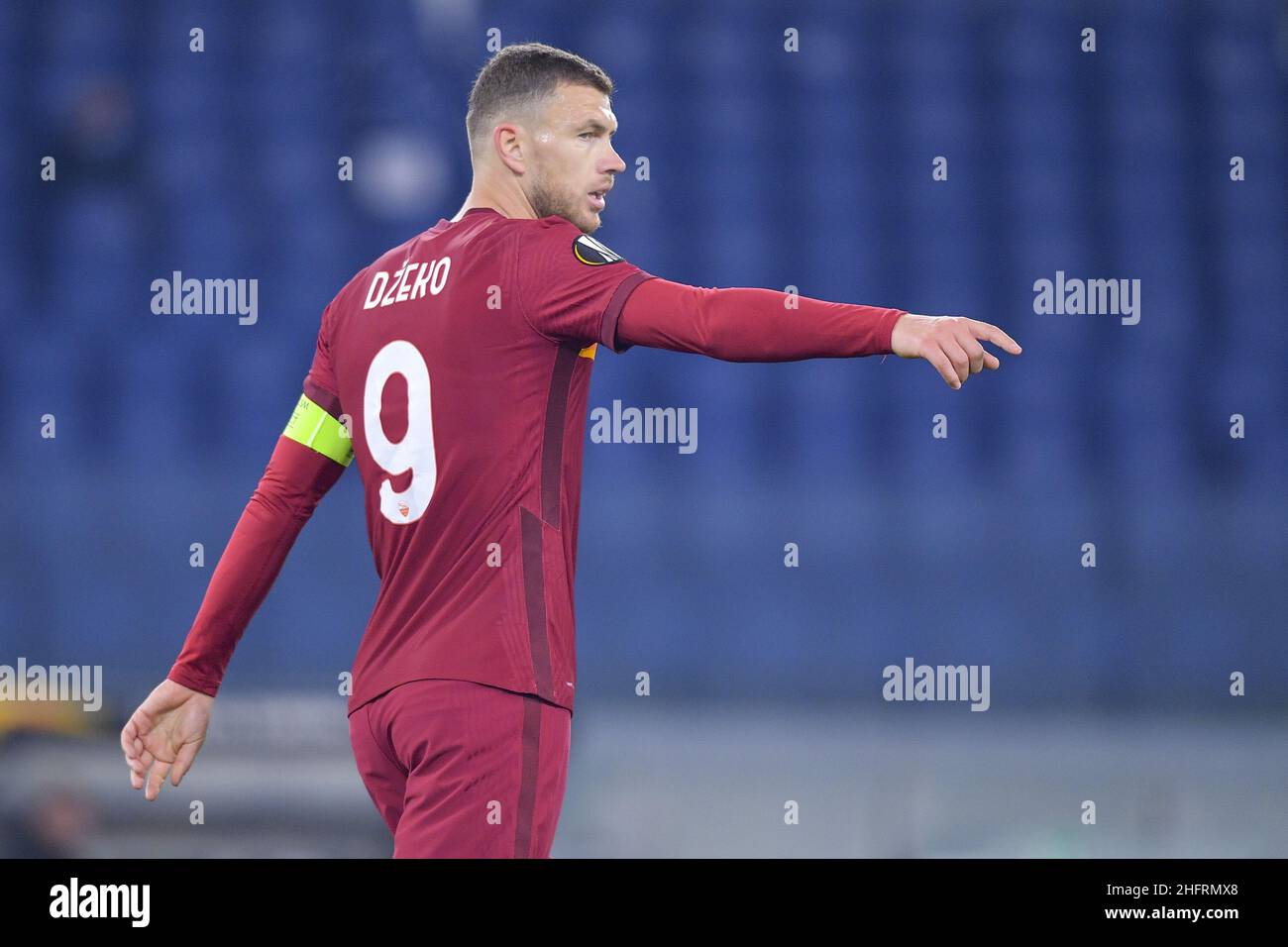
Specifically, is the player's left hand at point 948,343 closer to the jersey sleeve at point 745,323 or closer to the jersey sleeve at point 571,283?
the jersey sleeve at point 745,323

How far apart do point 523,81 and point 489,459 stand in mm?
603

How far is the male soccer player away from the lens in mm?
1747

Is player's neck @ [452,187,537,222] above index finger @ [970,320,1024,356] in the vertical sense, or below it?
above

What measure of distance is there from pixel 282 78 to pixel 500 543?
12.5 ft

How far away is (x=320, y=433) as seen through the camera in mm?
2107

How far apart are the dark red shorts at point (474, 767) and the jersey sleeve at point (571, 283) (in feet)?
1.55

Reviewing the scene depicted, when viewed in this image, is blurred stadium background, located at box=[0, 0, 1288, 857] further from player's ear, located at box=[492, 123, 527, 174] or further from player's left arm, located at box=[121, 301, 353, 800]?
player's ear, located at box=[492, 123, 527, 174]

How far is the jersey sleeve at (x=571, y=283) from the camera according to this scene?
177 cm

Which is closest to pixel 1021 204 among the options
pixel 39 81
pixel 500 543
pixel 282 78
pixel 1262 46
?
pixel 1262 46

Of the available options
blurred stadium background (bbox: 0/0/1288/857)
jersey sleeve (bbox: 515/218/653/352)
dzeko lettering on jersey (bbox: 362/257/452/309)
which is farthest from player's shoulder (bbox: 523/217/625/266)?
blurred stadium background (bbox: 0/0/1288/857)

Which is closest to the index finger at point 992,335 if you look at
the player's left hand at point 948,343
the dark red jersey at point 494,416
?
the player's left hand at point 948,343

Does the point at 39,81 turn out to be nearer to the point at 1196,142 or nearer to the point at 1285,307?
the point at 1196,142

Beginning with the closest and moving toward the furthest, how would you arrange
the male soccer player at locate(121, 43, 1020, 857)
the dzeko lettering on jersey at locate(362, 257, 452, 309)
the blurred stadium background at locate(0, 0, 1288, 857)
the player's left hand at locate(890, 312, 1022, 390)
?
the player's left hand at locate(890, 312, 1022, 390)
the male soccer player at locate(121, 43, 1020, 857)
the dzeko lettering on jersey at locate(362, 257, 452, 309)
the blurred stadium background at locate(0, 0, 1288, 857)

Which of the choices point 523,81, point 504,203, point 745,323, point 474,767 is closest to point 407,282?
point 504,203
